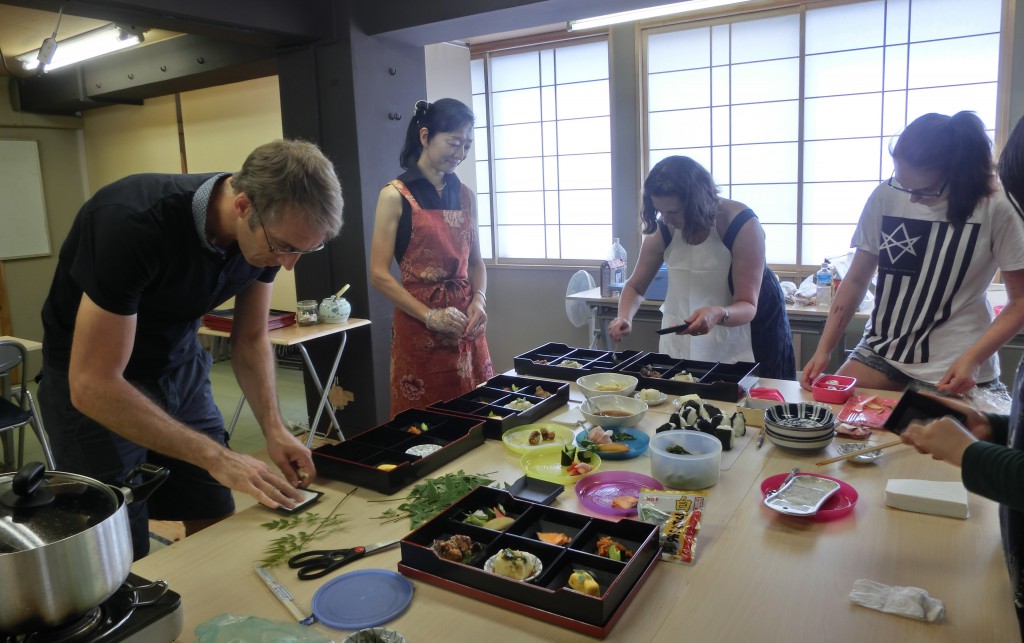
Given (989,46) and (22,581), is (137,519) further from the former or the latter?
(989,46)

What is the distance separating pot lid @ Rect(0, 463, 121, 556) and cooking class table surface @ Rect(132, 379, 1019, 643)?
261mm

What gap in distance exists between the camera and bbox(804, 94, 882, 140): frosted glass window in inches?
167

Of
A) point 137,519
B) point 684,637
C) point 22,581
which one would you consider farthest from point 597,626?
point 137,519

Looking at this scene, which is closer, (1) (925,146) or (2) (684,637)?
(2) (684,637)

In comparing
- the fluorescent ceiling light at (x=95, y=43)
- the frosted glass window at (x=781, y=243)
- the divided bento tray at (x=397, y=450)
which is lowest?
→ the divided bento tray at (x=397, y=450)

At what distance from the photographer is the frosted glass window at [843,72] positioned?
4.20 m

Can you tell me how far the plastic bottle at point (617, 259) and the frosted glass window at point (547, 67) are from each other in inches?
51.9

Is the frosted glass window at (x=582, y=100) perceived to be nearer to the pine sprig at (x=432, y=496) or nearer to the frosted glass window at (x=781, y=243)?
the frosted glass window at (x=781, y=243)

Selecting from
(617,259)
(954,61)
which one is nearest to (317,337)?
(617,259)

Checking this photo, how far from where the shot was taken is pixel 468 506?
131cm

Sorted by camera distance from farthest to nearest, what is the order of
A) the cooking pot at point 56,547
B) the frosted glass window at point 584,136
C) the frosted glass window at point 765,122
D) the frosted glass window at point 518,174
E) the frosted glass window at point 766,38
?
the frosted glass window at point 518,174 → the frosted glass window at point 584,136 → the frosted glass window at point 765,122 → the frosted glass window at point 766,38 → the cooking pot at point 56,547

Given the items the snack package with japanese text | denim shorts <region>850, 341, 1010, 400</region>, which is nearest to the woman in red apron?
the snack package with japanese text

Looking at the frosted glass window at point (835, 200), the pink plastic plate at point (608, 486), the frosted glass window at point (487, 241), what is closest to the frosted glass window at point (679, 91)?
the frosted glass window at point (835, 200)

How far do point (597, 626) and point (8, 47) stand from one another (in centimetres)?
630
